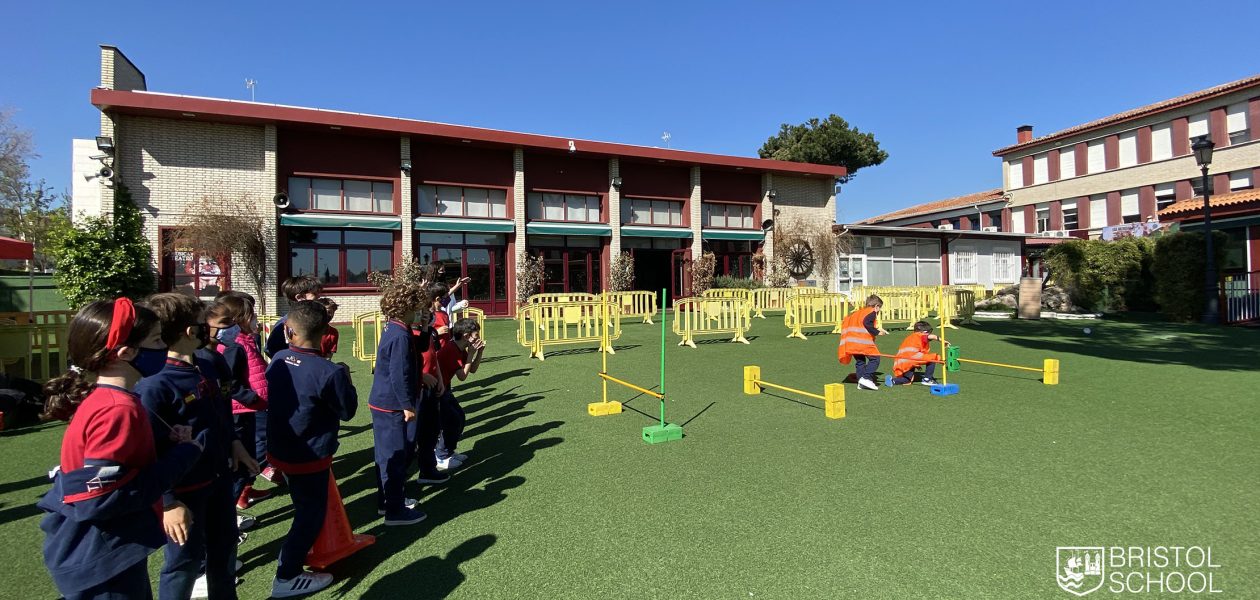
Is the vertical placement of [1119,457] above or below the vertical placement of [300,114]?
below

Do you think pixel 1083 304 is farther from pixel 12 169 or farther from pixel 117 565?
pixel 12 169

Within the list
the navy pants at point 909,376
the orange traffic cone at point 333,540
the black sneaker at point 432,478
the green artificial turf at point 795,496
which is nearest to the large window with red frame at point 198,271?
the green artificial turf at point 795,496

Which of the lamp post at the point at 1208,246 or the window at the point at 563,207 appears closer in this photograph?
the lamp post at the point at 1208,246

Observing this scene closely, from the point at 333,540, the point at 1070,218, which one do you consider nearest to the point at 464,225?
the point at 333,540

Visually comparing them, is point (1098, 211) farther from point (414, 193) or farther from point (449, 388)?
point (449, 388)

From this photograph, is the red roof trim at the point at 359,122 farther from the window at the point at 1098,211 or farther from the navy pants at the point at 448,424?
the window at the point at 1098,211

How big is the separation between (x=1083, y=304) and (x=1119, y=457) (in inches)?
775

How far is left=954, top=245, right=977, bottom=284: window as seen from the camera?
31.6m

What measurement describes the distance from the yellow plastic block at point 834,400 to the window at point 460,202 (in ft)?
58.8

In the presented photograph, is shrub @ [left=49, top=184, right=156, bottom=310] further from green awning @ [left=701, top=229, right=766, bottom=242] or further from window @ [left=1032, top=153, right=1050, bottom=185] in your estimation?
window @ [left=1032, top=153, right=1050, bottom=185]

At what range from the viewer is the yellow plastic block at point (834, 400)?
21.2ft

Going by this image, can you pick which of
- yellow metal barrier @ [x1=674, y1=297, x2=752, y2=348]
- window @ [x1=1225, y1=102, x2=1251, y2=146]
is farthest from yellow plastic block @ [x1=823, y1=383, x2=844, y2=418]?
window @ [x1=1225, y1=102, x2=1251, y2=146]

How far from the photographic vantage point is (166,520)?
221 centimetres

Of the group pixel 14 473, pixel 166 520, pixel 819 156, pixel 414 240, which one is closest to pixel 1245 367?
pixel 166 520
